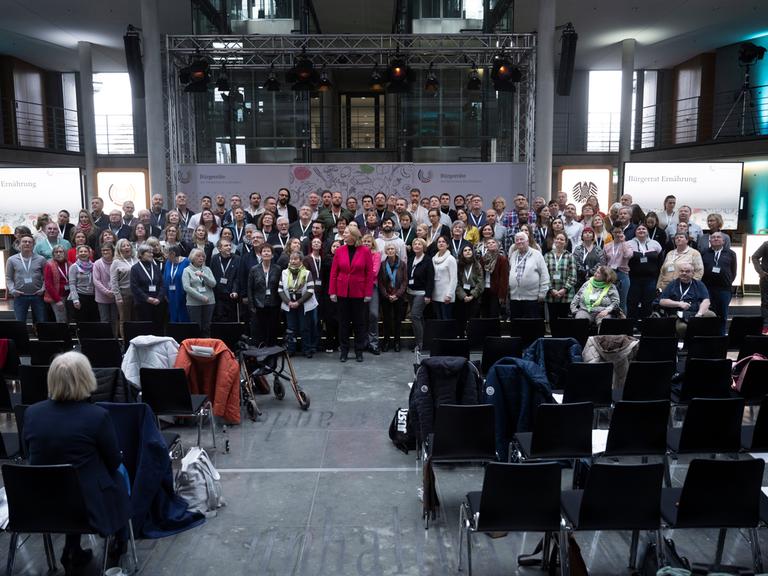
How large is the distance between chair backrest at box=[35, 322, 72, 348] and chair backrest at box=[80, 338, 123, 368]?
3.64 feet

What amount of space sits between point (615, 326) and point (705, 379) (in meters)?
1.58

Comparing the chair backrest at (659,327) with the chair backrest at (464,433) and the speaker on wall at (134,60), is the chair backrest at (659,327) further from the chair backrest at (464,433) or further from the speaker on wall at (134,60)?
the speaker on wall at (134,60)

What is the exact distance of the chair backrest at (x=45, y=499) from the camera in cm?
340

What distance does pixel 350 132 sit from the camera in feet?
74.9

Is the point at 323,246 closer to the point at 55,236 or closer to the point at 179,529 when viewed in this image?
the point at 55,236

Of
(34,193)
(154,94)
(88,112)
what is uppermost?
(88,112)

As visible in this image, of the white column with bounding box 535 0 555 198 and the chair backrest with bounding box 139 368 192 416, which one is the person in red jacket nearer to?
the chair backrest with bounding box 139 368 192 416

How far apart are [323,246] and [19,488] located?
6.23 meters

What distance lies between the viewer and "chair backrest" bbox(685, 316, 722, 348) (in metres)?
7.39

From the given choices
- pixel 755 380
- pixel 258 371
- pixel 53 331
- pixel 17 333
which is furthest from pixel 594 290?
pixel 17 333

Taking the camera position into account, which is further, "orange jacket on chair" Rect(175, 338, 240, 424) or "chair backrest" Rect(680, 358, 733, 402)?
"orange jacket on chair" Rect(175, 338, 240, 424)

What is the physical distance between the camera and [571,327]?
286 inches

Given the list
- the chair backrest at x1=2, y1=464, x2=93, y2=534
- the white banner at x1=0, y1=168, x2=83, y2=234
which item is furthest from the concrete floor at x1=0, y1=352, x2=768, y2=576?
the white banner at x1=0, y1=168, x2=83, y2=234

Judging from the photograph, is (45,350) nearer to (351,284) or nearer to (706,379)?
(351,284)
